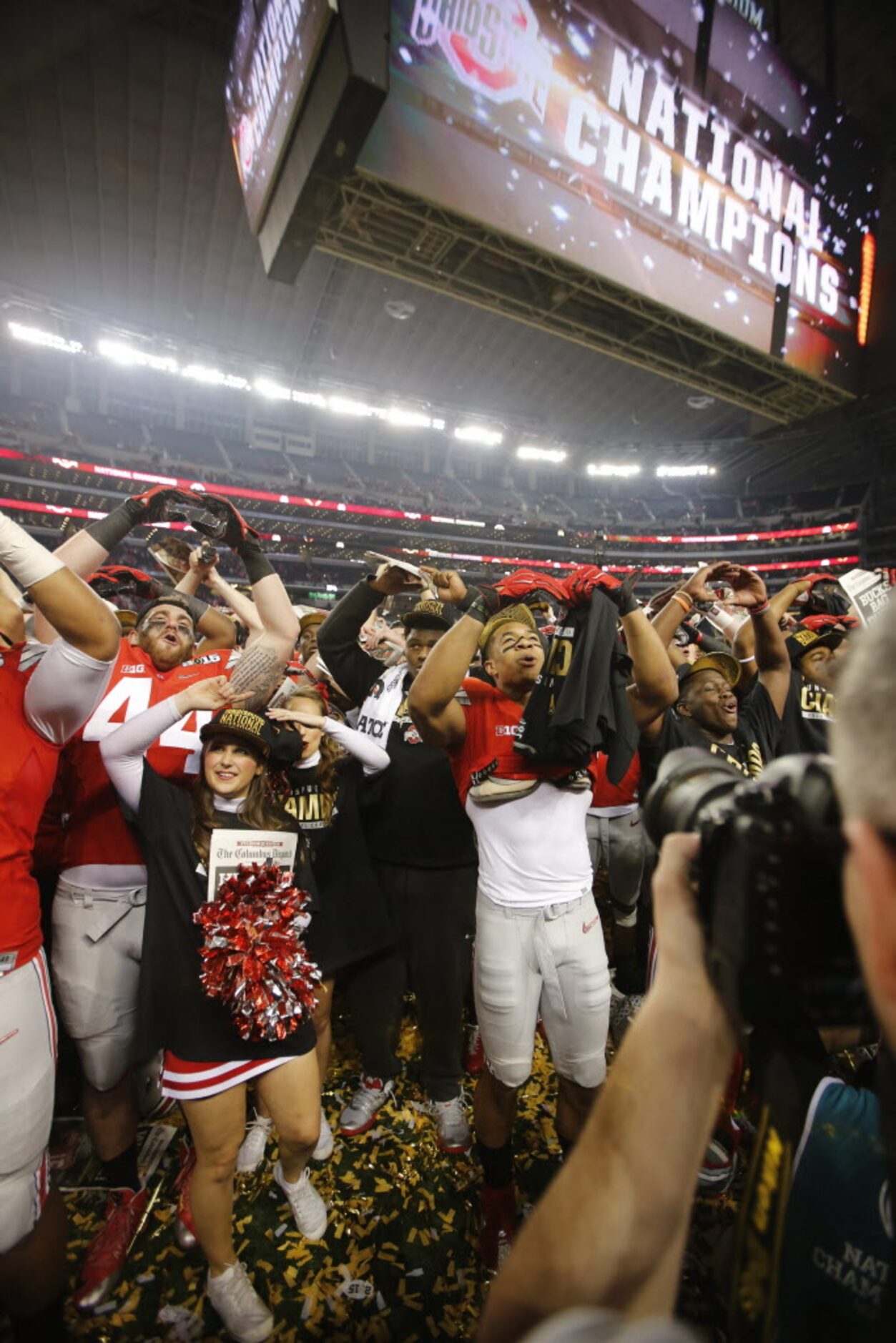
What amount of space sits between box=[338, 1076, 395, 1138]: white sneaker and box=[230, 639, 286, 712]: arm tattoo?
2.20 m

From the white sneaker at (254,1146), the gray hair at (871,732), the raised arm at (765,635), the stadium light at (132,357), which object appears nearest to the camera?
the gray hair at (871,732)

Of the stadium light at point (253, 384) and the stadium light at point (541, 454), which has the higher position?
the stadium light at point (541, 454)

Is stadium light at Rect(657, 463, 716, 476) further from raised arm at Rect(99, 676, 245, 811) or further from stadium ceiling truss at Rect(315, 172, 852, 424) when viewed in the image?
raised arm at Rect(99, 676, 245, 811)

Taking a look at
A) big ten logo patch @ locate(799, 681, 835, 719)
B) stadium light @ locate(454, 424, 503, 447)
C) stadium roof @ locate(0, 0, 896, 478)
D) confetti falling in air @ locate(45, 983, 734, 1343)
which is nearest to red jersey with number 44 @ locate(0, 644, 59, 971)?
confetti falling in air @ locate(45, 983, 734, 1343)

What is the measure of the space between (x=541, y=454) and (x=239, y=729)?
40.4 m

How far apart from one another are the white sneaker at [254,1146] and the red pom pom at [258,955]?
94 cm

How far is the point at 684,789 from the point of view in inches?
33.4

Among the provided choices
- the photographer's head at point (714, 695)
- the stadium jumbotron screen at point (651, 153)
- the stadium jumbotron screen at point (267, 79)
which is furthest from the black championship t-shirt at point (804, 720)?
the stadium jumbotron screen at point (267, 79)

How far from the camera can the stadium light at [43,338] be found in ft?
83.3

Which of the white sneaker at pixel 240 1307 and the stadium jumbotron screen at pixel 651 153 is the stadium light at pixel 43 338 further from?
the white sneaker at pixel 240 1307

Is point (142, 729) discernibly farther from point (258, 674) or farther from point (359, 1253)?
point (359, 1253)

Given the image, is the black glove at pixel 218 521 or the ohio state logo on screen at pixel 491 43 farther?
the ohio state logo on screen at pixel 491 43

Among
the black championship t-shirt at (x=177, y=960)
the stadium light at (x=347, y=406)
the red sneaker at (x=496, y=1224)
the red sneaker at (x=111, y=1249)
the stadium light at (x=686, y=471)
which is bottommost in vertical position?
the red sneaker at (x=111, y=1249)

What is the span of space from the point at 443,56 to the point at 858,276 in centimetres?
912
